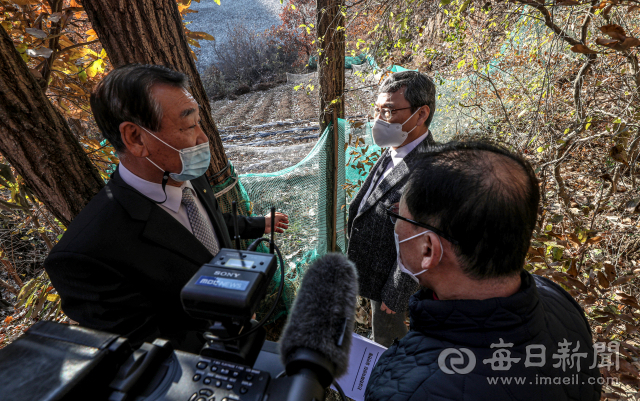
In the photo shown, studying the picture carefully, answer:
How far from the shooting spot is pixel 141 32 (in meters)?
1.92

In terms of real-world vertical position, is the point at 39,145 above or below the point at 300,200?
above

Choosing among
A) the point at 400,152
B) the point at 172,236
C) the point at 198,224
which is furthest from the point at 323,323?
the point at 400,152

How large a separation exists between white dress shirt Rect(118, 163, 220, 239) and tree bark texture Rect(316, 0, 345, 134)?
1.85m

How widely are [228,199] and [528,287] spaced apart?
2132 mm

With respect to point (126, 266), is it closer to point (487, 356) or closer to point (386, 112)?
point (487, 356)

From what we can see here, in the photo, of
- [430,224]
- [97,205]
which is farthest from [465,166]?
[97,205]

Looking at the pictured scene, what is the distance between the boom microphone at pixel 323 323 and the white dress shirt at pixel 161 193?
1043mm

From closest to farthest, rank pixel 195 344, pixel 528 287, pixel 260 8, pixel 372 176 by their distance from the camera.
Result: pixel 528 287, pixel 195 344, pixel 372 176, pixel 260 8

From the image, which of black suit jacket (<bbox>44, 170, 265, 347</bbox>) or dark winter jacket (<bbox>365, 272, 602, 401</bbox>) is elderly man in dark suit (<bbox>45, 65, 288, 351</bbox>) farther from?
dark winter jacket (<bbox>365, 272, 602, 401</bbox>)

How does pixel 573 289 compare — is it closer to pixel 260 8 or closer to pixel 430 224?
pixel 430 224

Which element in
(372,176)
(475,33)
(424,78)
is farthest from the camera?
(475,33)

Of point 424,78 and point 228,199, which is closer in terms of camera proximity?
point 424,78

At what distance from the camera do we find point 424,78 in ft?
7.79

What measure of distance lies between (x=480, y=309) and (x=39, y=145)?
2.23 m
